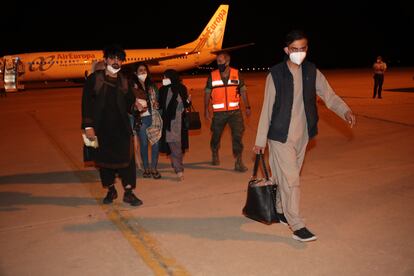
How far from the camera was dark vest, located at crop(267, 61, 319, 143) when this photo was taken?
14.3 feet

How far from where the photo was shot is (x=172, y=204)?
19.0 ft

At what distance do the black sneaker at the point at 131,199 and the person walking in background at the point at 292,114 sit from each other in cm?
199

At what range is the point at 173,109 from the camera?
6602 millimetres

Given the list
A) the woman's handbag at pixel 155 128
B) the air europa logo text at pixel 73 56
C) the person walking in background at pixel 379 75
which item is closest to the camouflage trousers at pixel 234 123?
the woman's handbag at pixel 155 128

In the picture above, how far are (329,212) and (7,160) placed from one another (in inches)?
248

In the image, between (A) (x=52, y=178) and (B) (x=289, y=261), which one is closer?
(B) (x=289, y=261)

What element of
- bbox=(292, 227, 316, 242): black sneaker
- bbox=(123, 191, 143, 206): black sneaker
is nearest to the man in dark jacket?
bbox=(123, 191, 143, 206): black sneaker

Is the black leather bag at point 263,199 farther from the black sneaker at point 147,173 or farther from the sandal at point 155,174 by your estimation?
the black sneaker at point 147,173

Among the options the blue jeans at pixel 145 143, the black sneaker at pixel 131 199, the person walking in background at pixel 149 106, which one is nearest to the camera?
the black sneaker at pixel 131 199

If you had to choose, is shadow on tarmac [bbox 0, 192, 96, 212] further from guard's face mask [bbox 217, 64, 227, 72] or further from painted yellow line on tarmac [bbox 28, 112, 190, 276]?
guard's face mask [bbox 217, 64, 227, 72]

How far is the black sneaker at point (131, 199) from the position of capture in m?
5.81

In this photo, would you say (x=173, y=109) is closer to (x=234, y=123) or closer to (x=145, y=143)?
(x=145, y=143)

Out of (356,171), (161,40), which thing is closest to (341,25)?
(161,40)

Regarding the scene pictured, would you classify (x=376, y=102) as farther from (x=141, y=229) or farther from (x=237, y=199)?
(x=141, y=229)
